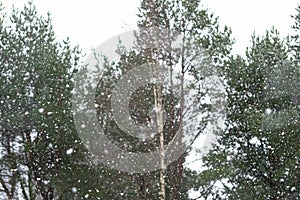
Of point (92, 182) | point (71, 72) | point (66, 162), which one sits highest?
point (71, 72)

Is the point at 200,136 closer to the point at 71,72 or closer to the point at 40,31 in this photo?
the point at 71,72

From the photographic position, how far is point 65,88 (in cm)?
1238

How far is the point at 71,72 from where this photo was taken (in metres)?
12.9

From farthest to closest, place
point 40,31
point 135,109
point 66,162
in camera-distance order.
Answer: point 40,31 < point 66,162 < point 135,109

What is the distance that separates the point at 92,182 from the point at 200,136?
8.98ft

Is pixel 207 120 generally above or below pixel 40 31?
below

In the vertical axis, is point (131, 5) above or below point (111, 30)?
above

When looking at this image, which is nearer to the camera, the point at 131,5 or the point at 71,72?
the point at 131,5

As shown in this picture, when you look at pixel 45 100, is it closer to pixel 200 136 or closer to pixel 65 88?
pixel 65 88

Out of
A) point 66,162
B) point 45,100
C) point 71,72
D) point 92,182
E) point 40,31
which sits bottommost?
point 92,182

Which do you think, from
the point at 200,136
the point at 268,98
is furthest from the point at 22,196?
the point at 268,98

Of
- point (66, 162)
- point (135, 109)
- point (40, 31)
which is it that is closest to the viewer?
point (135, 109)

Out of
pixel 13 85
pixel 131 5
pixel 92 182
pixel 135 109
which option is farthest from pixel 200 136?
pixel 13 85

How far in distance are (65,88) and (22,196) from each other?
3581 mm
